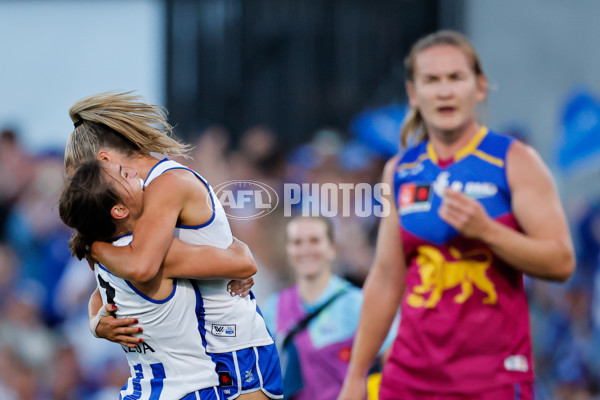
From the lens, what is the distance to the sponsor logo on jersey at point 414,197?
3.49 meters

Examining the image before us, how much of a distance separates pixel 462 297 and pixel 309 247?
2258mm

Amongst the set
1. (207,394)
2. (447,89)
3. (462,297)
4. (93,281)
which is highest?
(447,89)

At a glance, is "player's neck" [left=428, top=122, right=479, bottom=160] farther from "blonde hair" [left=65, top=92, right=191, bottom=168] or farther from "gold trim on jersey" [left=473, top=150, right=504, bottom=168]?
"blonde hair" [left=65, top=92, right=191, bottom=168]

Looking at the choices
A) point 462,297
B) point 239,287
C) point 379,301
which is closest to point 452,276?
point 462,297

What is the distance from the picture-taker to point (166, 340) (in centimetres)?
313

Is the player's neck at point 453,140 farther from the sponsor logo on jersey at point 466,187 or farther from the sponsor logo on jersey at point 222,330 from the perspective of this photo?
the sponsor logo on jersey at point 222,330

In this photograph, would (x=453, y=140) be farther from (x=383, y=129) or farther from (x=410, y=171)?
(x=383, y=129)

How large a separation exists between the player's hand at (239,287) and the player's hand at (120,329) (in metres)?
0.36

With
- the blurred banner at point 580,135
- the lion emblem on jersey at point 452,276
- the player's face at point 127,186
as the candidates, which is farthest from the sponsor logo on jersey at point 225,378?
the blurred banner at point 580,135

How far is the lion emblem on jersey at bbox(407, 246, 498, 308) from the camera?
335 cm

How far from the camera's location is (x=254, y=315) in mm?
3344

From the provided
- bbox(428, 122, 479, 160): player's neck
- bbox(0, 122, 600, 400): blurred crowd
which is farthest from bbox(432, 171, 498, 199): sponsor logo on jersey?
bbox(0, 122, 600, 400): blurred crowd

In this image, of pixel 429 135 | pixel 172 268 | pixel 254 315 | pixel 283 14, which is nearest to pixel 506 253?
pixel 429 135

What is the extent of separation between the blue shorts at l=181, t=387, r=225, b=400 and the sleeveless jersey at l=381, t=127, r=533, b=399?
29.3 inches
